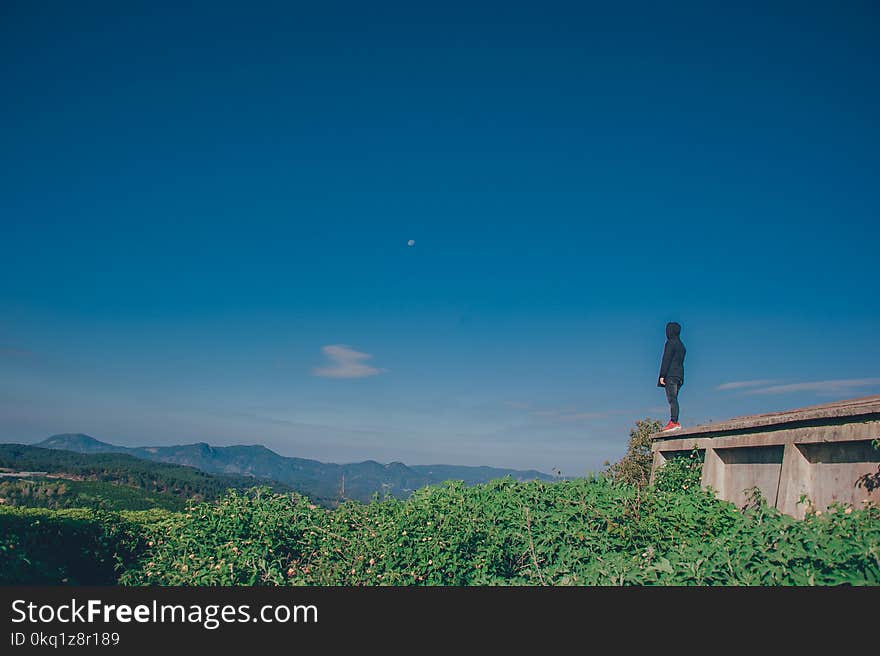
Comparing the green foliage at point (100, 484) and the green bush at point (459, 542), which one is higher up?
the green bush at point (459, 542)

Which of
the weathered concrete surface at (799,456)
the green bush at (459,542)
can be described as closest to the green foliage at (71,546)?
the green bush at (459,542)

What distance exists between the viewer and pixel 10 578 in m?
6.16

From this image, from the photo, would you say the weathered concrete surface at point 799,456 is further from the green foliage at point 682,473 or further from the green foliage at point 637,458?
the green foliage at point 637,458

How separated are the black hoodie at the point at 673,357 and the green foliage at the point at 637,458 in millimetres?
4001

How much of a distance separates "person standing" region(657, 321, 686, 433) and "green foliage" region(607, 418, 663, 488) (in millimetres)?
3490

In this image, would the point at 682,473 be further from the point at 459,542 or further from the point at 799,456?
the point at 459,542

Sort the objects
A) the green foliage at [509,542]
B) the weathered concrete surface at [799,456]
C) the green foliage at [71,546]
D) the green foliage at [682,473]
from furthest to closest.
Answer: the green foliage at [682,473] → the green foliage at [71,546] → the weathered concrete surface at [799,456] → the green foliage at [509,542]

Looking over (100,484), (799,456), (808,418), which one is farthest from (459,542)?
(100,484)

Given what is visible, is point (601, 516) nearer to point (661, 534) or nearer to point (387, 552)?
point (661, 534)

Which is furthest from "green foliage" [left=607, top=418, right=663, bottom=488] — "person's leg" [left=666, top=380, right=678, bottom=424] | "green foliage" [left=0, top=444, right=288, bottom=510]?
"green foliage" [left=0, top=444, right=288, bottom=510]

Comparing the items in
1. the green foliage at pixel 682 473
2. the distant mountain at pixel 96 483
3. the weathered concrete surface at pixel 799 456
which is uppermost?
the weathered concrete surface at pixel 799 456

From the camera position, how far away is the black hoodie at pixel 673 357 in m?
11.2

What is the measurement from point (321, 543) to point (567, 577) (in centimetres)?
317

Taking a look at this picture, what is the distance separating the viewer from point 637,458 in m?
15.5
